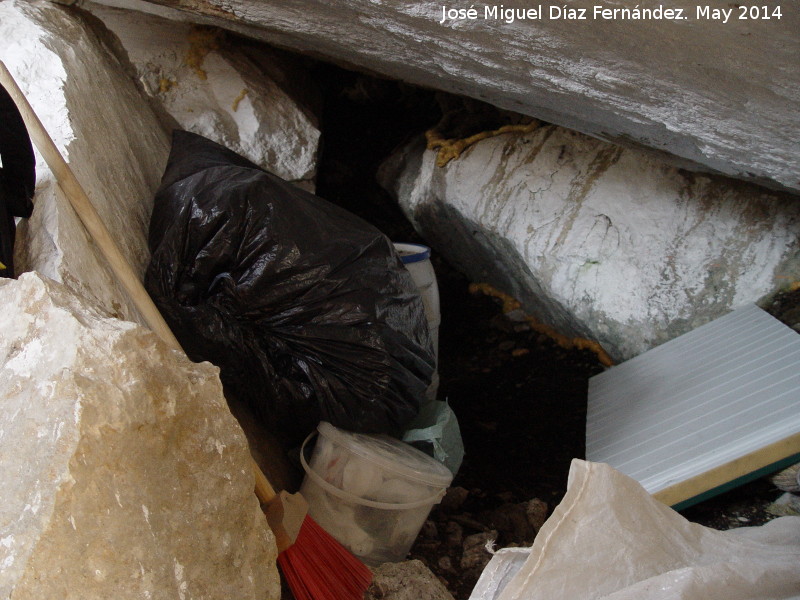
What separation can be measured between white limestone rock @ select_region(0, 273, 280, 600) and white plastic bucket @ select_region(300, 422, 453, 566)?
523 millimetres

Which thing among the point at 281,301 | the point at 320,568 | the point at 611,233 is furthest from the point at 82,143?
the point at 611,233

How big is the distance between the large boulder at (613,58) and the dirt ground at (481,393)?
742 millimetres

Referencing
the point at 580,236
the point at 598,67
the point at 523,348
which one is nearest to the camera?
the point at 598,67

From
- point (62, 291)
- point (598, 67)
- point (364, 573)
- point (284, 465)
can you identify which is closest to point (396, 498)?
point (364, 573)

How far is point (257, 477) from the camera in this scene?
1354 mm

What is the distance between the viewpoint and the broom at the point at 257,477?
136cm

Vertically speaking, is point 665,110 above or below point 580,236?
above

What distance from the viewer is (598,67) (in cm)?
145

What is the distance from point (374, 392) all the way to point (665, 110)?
0.95 metres

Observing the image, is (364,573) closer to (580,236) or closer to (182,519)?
(182,519)

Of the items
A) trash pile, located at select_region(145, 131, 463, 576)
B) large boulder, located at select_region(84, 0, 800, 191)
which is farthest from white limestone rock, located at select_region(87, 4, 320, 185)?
trash pile, located at select_region(145, 131, 463, 576)

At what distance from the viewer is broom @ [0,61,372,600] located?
4.46 ft

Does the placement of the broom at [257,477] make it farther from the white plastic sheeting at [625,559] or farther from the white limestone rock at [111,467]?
the white plastic sheeting at [625,559]

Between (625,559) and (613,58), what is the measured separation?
979mm
